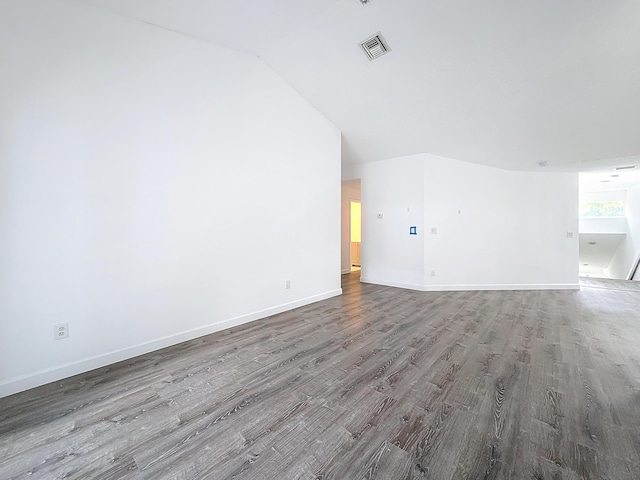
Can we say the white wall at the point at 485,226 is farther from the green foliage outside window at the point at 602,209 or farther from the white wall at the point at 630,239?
the green foliage outside window at the point at 602,209

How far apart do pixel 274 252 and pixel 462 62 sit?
3.37 metres

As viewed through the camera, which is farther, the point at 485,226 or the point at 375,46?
the point at 485,226

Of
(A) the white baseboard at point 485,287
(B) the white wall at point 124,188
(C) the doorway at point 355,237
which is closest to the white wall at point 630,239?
(A) the white baseboard at point 485,287

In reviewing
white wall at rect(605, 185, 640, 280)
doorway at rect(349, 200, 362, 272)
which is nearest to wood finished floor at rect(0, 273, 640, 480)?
doorway at rect(349, 200, 362, 272)

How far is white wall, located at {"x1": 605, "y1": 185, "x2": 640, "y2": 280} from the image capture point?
7598 millimetres

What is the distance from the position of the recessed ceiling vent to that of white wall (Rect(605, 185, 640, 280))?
30.1 ft

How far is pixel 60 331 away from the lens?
2.17m

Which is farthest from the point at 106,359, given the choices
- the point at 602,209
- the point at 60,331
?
the point at 602,209

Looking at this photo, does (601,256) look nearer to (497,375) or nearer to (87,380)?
(497,375)

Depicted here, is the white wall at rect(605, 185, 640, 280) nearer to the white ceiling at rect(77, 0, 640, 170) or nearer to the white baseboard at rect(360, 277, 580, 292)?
the white baseboard at rect(360, 277, 580, 292)

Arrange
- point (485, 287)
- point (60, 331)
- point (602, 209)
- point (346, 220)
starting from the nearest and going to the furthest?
point (60, 331) < point (485, 287) < point (346, 220) < point (602, 209)

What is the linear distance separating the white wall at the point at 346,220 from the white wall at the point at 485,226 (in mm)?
1899

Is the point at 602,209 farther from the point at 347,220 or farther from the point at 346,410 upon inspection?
the point at 346,410

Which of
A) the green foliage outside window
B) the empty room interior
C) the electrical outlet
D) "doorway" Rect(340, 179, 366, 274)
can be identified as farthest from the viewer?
the green foliage outside window
